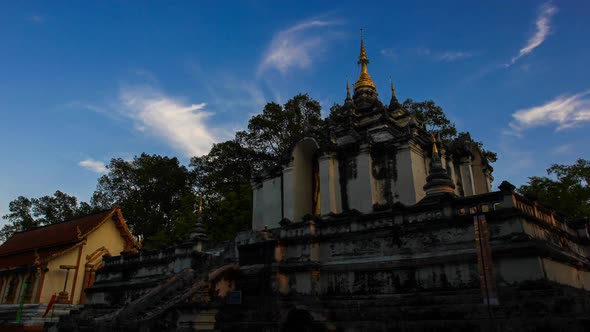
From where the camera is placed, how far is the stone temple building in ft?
34.0

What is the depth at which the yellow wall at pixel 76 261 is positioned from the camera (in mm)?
26259

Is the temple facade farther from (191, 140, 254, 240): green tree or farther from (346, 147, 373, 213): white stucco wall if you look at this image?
(191, 140, 254, 240): green tree

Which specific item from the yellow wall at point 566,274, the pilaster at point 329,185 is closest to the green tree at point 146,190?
the pilaster at point 329,185

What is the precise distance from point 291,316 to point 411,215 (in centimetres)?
459

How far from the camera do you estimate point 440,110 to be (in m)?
33.2

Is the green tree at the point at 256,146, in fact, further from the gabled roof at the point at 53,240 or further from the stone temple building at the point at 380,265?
the stone temple building at the point at 380,265

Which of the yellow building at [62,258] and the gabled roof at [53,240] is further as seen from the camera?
the gabled roof at [53,240]

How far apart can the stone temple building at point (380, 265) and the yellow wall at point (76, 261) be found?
6.73 meters

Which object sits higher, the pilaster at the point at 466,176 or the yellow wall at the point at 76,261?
the pilaster at the point at 466,176

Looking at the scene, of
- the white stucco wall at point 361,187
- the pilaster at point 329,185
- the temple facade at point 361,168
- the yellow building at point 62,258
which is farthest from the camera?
the yellow building at point 62,258

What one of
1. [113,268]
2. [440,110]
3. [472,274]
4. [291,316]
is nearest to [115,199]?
[113,268]

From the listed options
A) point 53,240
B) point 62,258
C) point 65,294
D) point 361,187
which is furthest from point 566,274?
point 53,240

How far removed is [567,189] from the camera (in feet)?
87.7

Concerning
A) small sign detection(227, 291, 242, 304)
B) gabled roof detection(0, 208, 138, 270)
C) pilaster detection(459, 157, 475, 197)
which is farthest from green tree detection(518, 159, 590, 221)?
gabled roof detection(0, 208, 138, 270)
